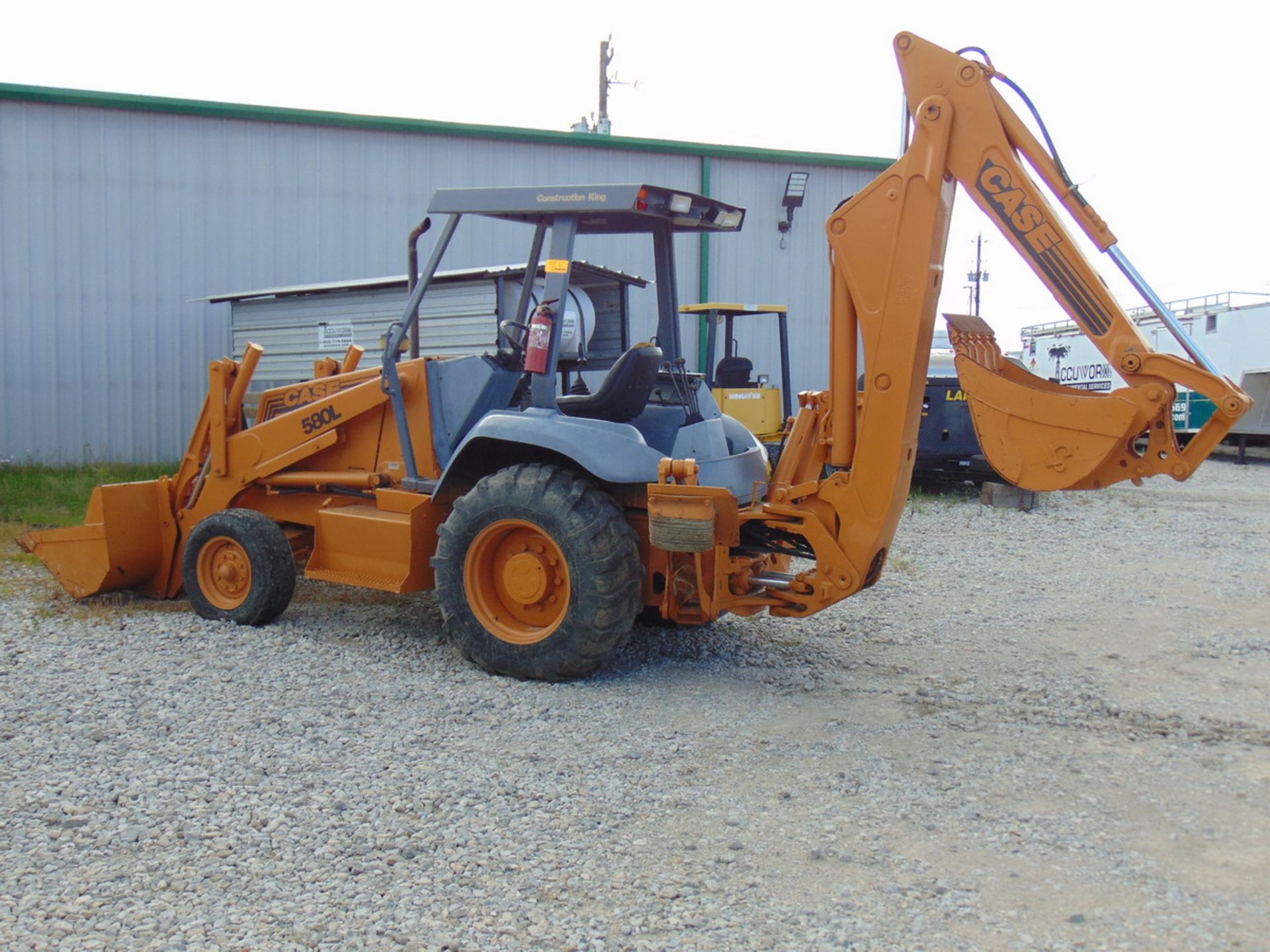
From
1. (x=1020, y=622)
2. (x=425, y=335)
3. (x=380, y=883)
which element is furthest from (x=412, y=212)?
(x=380, y=883)

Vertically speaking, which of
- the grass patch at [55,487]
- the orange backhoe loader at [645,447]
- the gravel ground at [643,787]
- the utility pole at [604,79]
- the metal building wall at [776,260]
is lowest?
the gravel ground at [643,787]

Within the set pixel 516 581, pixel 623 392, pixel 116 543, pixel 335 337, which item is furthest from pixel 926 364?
pixel 335 337

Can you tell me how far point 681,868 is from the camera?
11.7ft

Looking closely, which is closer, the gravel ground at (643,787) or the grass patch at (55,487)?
the gravel ground at (643,787)

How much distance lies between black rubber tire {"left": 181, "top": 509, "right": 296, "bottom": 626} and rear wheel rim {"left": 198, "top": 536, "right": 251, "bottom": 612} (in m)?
Result: 0.02

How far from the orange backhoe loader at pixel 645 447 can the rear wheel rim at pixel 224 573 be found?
0.02 meters

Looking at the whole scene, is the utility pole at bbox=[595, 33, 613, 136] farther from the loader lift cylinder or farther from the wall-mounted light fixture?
the loader lift cylinder

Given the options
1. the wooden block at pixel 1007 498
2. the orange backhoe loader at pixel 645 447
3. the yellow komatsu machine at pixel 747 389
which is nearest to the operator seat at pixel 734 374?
the yellow komatsu machine at pixel 747 389

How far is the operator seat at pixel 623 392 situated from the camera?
5832mm

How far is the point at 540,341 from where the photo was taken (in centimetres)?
584

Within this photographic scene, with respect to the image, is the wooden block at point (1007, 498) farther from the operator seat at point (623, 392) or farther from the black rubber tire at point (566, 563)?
the black rubber tire at point (566, 563)

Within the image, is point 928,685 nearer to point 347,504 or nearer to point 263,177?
point 347,504

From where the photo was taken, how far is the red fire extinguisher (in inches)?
230

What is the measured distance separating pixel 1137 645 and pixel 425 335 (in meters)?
7.82
